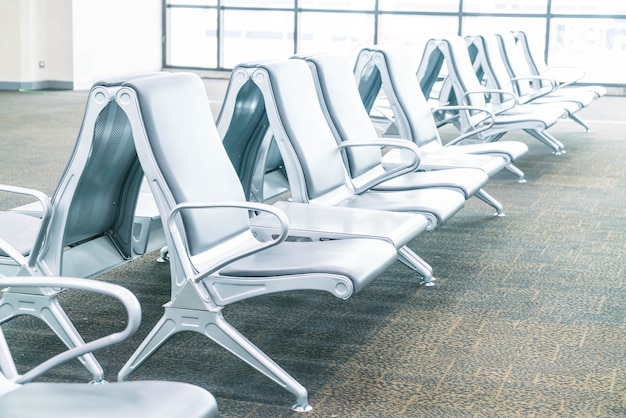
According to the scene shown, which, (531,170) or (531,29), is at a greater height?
(531,29)

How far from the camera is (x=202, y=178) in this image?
8.76 feet

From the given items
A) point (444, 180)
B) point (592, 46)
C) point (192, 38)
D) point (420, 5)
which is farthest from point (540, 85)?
point (192, 38)

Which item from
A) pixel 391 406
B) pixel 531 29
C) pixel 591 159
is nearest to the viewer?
pixel 391 406

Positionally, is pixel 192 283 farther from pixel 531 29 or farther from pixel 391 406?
pixel 531 29

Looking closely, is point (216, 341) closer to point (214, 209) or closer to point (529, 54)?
point (214, 209)

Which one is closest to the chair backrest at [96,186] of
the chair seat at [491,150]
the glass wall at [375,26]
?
the chair seat at [491,150]

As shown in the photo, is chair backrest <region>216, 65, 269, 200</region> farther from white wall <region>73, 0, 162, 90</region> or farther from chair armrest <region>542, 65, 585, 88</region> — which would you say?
white wall <region>73, 0, 162, 90</region>

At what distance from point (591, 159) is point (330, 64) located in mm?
3899

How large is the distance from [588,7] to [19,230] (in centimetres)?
1046

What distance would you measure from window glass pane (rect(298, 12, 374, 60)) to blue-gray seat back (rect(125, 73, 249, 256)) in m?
10.3

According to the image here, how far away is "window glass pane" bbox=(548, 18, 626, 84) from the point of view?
12047mm

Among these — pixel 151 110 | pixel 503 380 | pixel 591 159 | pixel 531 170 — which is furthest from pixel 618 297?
pixel 591 159

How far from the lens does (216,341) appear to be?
252cm

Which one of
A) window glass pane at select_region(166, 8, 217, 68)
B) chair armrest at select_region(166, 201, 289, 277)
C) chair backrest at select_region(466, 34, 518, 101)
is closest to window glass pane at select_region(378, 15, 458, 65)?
A: window glass pane at select_region(166, 8, 217, 68)
